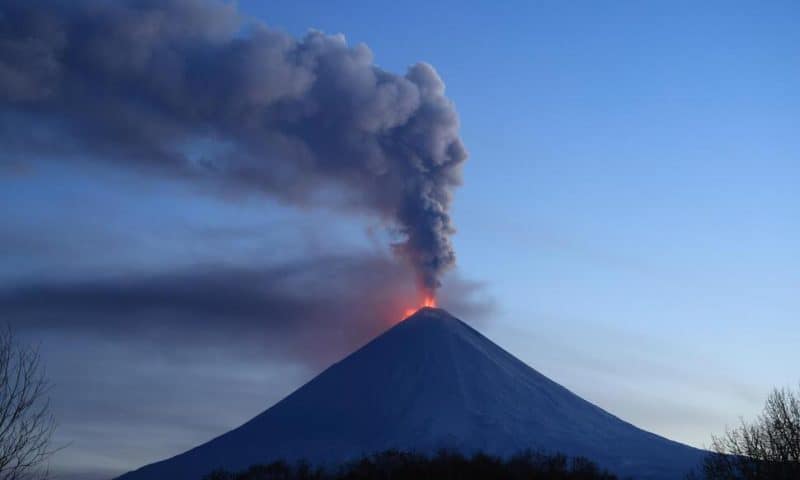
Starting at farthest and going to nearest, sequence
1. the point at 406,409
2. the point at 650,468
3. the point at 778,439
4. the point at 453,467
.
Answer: the point at 406,409, the point at 650,468, the point at 453,467, the point at 778,439

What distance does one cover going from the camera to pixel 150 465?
4240 inches

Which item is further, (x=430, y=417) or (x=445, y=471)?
(x=430, y=417)

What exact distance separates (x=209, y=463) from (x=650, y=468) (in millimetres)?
45992

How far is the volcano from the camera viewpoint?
306 ft

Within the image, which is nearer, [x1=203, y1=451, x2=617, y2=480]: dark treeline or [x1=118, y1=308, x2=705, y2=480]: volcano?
[x1=203, y1=451, x2=617, y2=480]: dark treeline

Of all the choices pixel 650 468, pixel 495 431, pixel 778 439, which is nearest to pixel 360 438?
pixel 495 431

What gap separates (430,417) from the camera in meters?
101

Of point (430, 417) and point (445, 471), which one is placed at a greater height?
point (430, 417)

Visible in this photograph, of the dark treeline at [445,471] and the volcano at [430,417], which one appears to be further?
the volcano at [430,417]

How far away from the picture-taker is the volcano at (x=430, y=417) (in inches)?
3671

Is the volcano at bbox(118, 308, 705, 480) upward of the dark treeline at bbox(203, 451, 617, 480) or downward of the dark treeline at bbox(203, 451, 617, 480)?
upward

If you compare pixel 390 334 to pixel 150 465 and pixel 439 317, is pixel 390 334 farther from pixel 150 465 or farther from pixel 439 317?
pixel 150 465

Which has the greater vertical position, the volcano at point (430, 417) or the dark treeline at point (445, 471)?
the volcano at point (430, 417)

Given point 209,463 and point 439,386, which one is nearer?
point 209,463
